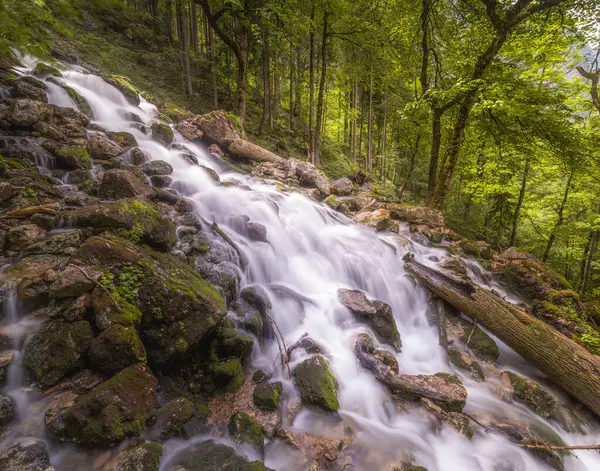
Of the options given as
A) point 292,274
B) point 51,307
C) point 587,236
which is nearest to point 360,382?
point 292,274

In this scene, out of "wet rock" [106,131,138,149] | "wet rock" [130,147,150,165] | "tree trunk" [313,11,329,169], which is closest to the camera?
"wet rock" [130,147,150,165]

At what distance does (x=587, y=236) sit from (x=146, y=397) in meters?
15.5

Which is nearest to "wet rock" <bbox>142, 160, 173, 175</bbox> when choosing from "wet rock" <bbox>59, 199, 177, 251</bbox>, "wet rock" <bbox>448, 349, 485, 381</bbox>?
"wet rock" <bbox>59, 199, 177, 251</bbox>

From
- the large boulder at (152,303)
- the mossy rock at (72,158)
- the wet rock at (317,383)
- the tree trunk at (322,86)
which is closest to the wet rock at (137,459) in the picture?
the large boulder at (152,303)

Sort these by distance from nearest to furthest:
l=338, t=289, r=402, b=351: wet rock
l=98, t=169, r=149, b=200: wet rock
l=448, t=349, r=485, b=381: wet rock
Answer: l=448, t=349, r=485, b=381: wet rock
l=338, t=289, r=402, b=351: wet rock
l=98, t=169, r=149, b=200: wet rock

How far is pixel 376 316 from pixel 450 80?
24.3 ft

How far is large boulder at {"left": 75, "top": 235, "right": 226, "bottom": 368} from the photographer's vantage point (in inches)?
133

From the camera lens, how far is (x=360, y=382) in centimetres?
453

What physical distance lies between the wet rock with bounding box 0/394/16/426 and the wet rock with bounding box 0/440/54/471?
0.30 meters

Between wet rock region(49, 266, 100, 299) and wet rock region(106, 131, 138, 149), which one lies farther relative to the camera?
wet rock region(106, 131, 138, 149)

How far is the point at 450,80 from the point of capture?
838 centimetres

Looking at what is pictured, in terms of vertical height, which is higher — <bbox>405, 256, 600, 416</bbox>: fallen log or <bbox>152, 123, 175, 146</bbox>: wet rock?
<bbox>152, 123, 175, 146</bbox>: wet rock

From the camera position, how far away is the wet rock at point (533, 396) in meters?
4.61

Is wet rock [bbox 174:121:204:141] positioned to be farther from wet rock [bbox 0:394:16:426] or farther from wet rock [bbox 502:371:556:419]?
wet rock [bbox 502:371:556:419]
